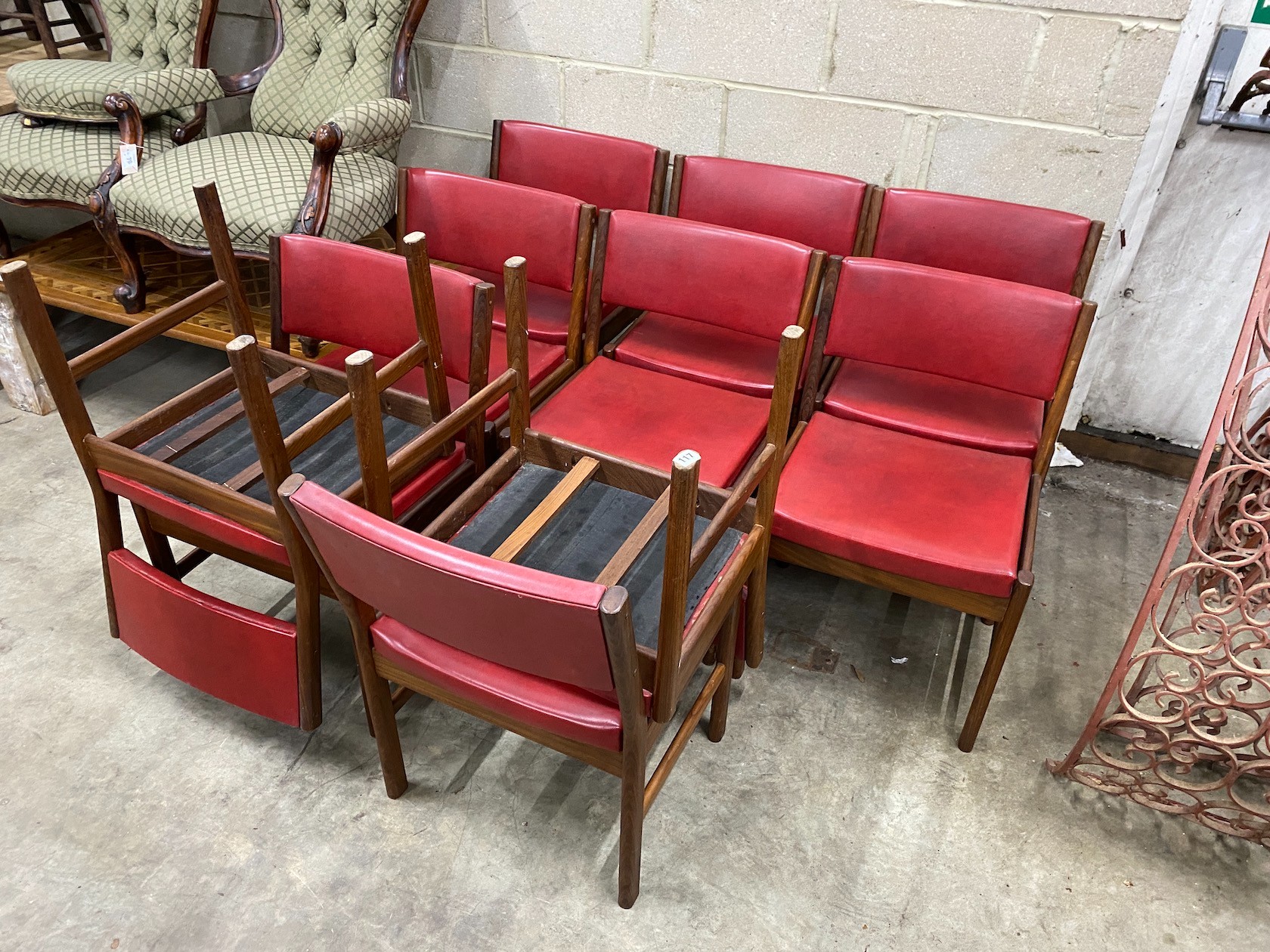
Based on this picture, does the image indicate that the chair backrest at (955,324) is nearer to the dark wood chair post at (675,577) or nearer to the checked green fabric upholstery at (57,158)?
the dark wood chair post at (675,577)

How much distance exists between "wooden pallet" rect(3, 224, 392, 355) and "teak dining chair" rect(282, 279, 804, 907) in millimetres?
996

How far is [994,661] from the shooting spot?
1600mm

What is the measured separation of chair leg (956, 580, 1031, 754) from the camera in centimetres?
150

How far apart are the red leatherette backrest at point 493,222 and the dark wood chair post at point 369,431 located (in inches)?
29.6

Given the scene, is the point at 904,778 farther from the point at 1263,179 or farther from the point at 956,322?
the point at 1263,179

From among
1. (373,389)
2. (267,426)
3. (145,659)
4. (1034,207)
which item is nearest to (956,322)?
(1034,207)

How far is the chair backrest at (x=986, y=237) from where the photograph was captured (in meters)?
1.96

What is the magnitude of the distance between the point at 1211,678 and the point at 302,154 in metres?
2.34

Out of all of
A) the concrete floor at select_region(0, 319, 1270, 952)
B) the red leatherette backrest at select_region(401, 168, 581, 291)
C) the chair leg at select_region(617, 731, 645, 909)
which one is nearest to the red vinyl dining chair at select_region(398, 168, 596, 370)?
the red leatherette backrest at select_region(401, 168, 581, 291)

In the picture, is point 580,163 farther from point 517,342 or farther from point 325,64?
point 517,342

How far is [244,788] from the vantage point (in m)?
1.63

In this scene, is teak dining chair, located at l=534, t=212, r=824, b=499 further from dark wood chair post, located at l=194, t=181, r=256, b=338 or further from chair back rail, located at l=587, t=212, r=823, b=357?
dark wood chair post, located at l=194, t=181, r=256, b=338

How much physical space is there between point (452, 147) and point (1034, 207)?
163cm

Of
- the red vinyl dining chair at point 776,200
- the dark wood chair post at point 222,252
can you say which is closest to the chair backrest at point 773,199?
the red vinyl dining chair at point 776,200
